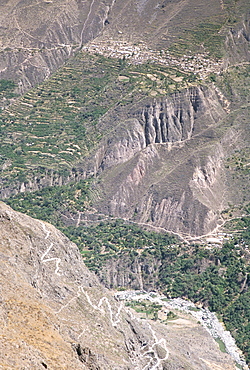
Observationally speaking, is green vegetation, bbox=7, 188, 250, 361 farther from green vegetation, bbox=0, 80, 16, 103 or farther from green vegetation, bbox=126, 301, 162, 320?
green vegetation, bbox=0, 80, 16, 103

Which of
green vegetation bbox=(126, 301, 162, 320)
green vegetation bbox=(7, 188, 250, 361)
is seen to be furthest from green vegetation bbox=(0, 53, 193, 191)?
green vegetation bbox=(126, 301, 162, 320)

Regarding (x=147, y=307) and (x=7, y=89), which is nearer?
(x=147, y=307)

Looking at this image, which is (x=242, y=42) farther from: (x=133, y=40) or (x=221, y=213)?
(x=221, y=213)

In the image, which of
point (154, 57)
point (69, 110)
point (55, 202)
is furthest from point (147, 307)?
point (154, 57)

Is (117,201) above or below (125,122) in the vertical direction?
below

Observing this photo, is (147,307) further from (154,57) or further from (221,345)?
(154,57)

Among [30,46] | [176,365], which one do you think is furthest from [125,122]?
[176,365]

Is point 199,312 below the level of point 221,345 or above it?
above

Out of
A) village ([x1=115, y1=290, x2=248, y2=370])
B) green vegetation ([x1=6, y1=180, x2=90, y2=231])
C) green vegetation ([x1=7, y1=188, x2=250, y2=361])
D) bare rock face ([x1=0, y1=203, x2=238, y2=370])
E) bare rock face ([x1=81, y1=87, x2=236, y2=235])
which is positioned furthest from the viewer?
green vegetation ([x1=6, y1=180, x2=90, y2=231])
